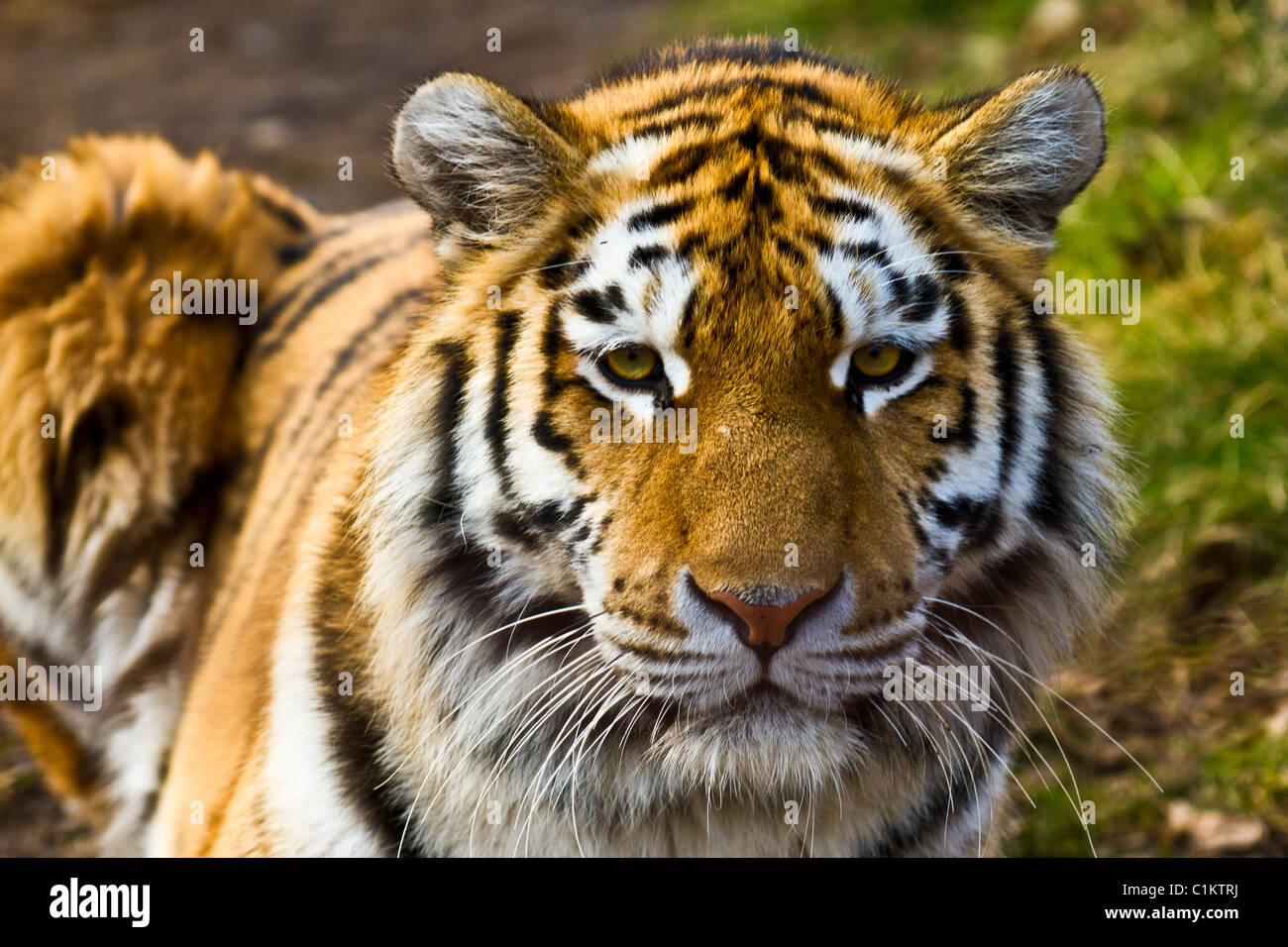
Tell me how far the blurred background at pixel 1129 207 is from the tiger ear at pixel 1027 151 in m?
0.52

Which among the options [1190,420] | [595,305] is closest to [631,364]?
[595,305]

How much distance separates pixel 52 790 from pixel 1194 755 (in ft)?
9.55

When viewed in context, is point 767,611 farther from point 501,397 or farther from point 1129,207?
point 1129,207

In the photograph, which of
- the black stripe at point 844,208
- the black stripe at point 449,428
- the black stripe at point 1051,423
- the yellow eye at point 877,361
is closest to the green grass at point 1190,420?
the black stripe at point 1051,423

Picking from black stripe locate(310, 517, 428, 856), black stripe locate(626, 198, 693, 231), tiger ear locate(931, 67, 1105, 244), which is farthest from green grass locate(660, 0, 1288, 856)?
black stripe locate(310, 517, 428, 856)

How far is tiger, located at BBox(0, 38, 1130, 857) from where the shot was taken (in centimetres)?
193

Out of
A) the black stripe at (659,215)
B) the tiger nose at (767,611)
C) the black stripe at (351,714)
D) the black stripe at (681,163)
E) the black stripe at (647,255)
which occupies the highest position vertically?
the black stripe at (681,163)

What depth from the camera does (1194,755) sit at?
3.18m

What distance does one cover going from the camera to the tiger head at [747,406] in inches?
74.8

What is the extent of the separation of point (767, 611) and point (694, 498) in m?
0.20

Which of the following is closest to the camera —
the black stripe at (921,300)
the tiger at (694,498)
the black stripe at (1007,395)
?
the tiger at (694,498)

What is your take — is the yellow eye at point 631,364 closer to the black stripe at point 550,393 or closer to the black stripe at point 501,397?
the black stripe at point 550,393
